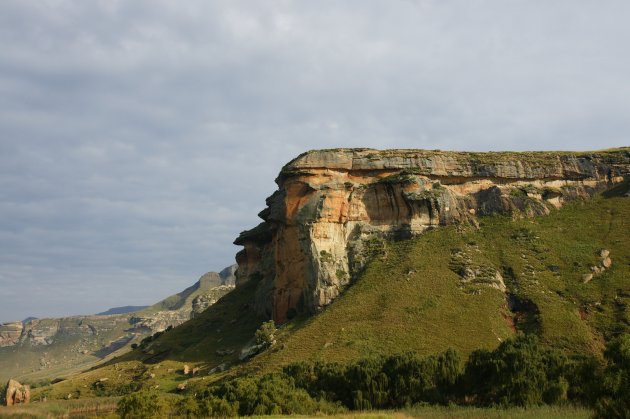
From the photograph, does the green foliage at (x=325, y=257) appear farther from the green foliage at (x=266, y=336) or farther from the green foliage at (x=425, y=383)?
the green foliage at (x=425, y=383)

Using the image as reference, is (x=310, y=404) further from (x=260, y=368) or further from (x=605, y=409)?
(x=605, y=409)

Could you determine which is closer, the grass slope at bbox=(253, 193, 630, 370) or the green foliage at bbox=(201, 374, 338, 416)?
the green foliage at bbox=(201, 374, 338, 416)

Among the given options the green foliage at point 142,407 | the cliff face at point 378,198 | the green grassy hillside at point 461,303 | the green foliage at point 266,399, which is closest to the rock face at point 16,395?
the green grassy hillside at point 461,303

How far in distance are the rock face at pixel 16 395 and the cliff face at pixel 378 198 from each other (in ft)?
130

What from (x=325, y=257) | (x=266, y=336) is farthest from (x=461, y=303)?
(x=266, y=336)

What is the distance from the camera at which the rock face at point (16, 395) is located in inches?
2931

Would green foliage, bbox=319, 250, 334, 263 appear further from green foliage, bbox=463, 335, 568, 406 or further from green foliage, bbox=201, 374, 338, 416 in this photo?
green foliage, bbox=463, 335, 568, 406

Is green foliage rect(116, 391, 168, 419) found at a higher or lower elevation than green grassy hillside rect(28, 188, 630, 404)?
lower

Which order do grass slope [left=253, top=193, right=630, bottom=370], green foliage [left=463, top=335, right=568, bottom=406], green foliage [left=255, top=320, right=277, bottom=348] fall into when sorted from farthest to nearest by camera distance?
green foliage [left=255, top=320, right=277, bottom=348] → grass slope [left=253, top=193, right=630, bottom=370] → green foliage [left=463, top=335, right=568, bottom=406]

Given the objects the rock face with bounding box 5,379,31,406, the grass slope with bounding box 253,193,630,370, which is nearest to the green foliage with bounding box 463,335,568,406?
the grass slope with bounding box 253,193,630,370

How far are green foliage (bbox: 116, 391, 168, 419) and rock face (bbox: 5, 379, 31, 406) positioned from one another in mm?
43364

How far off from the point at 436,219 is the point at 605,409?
61581 mm

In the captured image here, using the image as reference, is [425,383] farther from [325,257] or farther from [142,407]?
[325,257]

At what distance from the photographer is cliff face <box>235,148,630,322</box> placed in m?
86.7
